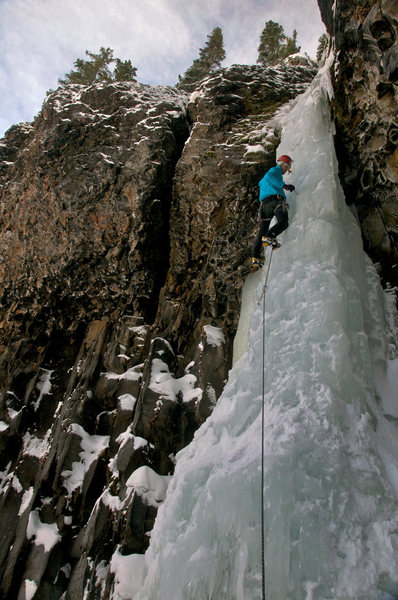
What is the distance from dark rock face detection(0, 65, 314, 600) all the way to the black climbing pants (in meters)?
1.67

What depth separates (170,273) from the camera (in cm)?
896

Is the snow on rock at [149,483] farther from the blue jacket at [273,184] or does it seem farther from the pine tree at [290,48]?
the pine tree at [290,48]

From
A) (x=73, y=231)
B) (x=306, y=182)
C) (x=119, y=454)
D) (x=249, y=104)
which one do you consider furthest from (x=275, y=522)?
(x=249, y=104)

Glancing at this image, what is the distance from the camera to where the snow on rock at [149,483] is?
17.9 feet

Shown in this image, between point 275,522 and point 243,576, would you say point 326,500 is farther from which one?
point 243,576

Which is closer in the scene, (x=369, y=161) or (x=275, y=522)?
(x=275, y=522)

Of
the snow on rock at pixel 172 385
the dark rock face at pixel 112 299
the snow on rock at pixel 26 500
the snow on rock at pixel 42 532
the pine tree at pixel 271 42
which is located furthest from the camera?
the pine tree at pixel 271 42

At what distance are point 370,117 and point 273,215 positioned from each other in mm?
2221

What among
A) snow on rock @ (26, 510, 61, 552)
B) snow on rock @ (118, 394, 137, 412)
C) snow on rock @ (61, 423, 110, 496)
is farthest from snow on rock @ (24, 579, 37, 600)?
snow on rock @ (118, 394, 137, 412)

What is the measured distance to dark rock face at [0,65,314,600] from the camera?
614 cm

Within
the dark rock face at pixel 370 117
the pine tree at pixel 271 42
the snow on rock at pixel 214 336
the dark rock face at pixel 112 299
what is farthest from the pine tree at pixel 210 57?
the snow on rock at pixel 214 336

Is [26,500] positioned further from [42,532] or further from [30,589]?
[30,589]

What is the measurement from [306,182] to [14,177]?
1067cm

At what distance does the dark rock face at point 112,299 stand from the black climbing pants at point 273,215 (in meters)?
1.67
